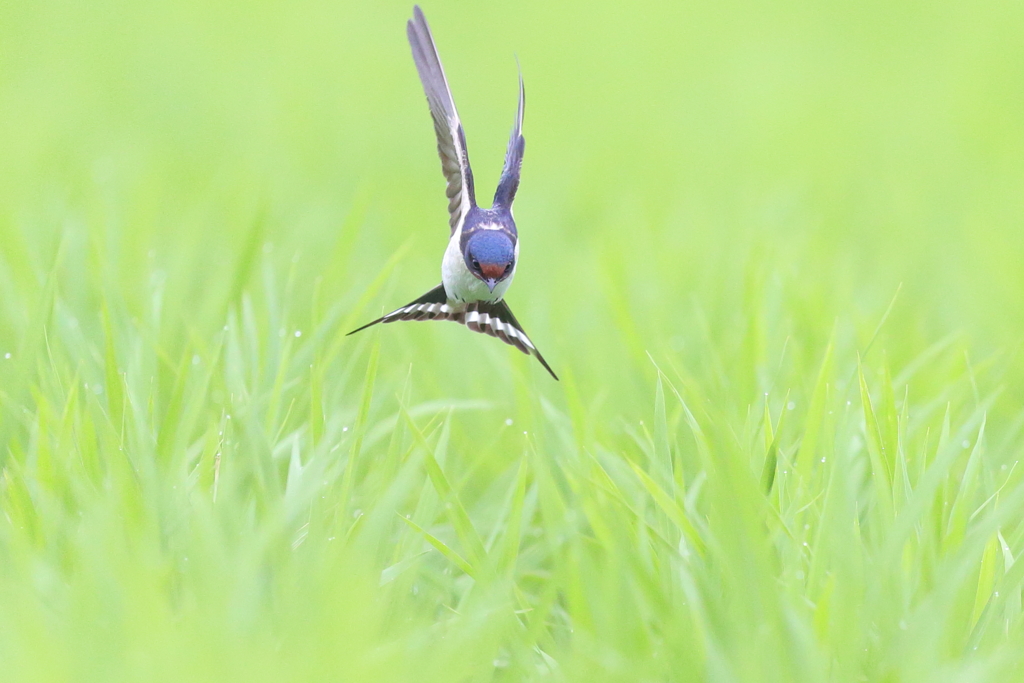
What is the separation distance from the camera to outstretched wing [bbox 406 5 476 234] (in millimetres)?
1687

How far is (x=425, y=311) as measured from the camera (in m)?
1.81

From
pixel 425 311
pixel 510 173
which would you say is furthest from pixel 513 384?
pixel 510 173

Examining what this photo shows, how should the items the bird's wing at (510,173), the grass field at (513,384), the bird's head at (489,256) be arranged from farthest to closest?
the bird's wing at (510,173) → the bird's head at (489,256) → the grass field at (513,384)

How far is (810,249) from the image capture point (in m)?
3.04

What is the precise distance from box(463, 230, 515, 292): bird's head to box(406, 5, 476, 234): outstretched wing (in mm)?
115

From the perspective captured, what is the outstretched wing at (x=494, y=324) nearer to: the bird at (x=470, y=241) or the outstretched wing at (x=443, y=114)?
the bird at (x=470, y=241)

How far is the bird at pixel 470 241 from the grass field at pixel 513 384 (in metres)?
0.15

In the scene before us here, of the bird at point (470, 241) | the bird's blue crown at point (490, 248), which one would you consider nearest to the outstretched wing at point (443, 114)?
the bird at point (470, 241)

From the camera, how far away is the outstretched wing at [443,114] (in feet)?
5.53

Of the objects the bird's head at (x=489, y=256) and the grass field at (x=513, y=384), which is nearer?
the grass field at (x=513, y=384)

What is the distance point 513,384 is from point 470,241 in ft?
1.75

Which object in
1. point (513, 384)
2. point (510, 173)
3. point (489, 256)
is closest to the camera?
point (489, 256)

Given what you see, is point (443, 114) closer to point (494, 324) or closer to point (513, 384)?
point (494, 324)

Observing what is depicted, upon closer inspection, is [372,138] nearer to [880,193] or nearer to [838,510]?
[880,193]
